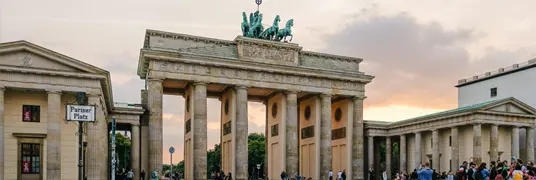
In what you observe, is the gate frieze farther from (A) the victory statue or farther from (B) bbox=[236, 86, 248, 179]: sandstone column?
(A) the victory statue

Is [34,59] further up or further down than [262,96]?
further up

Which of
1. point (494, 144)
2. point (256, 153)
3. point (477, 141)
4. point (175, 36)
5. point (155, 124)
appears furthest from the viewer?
point (256, 153)

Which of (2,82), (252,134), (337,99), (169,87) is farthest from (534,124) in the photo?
(252,134)

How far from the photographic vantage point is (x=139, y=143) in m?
52.9

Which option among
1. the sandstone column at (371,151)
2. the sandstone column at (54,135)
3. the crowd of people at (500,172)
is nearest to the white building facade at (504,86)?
the sandstone column at (371,151)

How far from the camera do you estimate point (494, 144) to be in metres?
53.4

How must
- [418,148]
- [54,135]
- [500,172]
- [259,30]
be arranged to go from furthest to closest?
[418,148] → [259,30] → [54,135] → [500,172]

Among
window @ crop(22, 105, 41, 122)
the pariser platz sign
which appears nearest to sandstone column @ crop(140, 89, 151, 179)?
window @ crop(22, 105, 41, 122)

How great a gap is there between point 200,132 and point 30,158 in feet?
59.3

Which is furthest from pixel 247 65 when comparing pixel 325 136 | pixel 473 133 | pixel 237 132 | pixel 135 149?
pixel 473 133

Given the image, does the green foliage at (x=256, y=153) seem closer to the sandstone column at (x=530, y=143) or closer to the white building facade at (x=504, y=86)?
the white building facade at (x=504, y=86)

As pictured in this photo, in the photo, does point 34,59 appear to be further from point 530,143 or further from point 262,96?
point 530,143

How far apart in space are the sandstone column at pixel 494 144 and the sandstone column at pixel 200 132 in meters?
27.1

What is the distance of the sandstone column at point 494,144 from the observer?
53.2 meters
